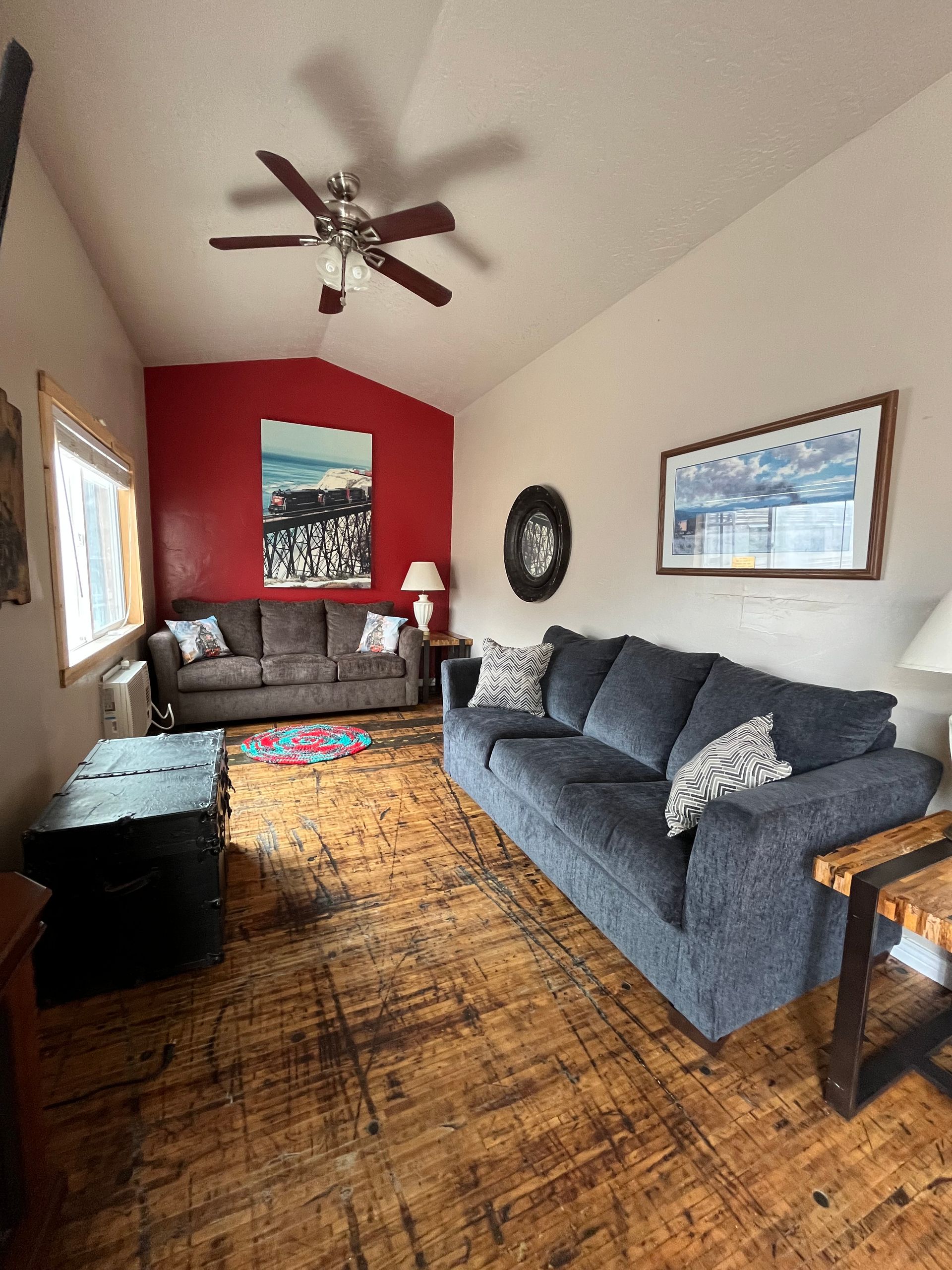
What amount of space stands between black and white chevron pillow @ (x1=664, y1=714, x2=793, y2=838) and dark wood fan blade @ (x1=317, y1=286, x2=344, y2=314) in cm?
265

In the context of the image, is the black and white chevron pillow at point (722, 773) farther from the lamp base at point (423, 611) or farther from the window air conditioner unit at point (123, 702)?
the lamp base at point (423, 611)

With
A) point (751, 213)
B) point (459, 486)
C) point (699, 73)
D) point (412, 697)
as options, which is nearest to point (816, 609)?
point (751, 213)

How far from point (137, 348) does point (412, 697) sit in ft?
11.2

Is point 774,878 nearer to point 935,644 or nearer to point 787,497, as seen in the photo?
point 935,644

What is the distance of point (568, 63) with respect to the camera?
180 centimetres

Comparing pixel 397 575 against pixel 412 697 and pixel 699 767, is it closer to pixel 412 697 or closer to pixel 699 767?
pixel 412 697

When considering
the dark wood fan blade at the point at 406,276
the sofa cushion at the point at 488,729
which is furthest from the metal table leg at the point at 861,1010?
the dark wood fan blade at the point at 406,276

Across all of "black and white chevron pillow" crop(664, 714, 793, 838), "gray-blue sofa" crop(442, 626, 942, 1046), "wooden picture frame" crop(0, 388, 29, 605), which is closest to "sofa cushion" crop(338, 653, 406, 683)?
"gray-blue sofa" crop(442, 626, 942, 1046)

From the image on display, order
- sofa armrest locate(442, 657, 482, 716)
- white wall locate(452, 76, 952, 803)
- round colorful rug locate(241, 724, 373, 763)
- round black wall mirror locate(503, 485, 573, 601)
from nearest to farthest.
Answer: white wall locate(452, 76, 952, 803) → sofa armrest locate(442, 657, 482, 716) → round colorful rug locate(241, 724, 373, 763) → round black wall mirror locate(503, 485, 573, 601)

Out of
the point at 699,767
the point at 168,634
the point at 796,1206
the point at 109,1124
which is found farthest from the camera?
the point at 168,634

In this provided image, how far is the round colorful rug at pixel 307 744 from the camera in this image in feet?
11.5

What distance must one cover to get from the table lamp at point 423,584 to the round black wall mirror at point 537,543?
779mm

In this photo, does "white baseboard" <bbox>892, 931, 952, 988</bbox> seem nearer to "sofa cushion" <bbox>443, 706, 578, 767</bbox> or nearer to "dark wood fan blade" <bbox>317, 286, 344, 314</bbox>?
"sofa cushion" <bbox>443, 706, 578, 767</bbox>

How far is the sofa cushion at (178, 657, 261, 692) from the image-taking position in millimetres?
3986
